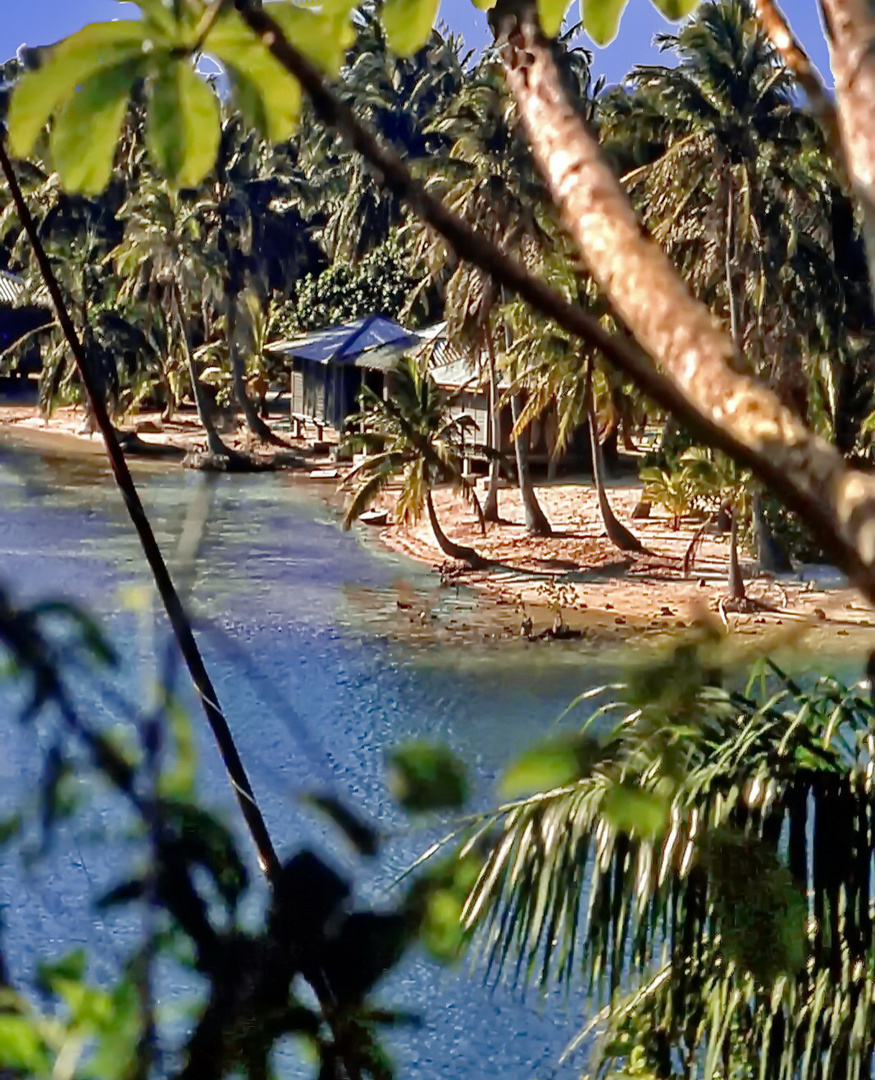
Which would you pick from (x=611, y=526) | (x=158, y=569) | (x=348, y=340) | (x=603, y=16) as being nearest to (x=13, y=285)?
(x=158, y=569)

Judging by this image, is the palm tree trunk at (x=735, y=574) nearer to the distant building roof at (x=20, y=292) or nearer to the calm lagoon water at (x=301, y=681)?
the calm lagoon water at (x=301, y=681)

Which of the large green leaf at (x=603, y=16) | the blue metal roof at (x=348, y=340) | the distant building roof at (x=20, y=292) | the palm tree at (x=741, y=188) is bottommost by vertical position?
the distant building roof at (x=20, y=292)

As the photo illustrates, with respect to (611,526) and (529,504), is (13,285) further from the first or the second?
(529,504)

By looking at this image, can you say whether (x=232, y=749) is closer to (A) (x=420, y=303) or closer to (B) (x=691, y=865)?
(B) (x=691, y=865)

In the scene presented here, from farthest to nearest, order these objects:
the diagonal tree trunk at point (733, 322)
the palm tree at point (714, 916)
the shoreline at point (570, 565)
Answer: the shoreline at point (570, 565), the diagonal tree trunk at point (733, 322), the palm tree at point (714, 916)

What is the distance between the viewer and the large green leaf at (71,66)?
1.61 ft

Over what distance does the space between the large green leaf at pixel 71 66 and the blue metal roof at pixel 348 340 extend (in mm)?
16802

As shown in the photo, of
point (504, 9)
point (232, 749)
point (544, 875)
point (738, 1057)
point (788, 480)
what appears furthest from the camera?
point (738, 1057)

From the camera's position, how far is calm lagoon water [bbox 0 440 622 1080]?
30.7 inches

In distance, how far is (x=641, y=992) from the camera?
7.91 ft

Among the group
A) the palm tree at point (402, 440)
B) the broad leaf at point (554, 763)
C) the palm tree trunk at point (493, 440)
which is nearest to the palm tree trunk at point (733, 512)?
the palm tree at point (402, 440)

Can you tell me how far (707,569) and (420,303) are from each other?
559cm

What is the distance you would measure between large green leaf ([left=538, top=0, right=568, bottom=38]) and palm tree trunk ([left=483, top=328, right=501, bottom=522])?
12.4 metres

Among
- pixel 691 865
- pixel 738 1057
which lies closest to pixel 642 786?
pixel 691 865
